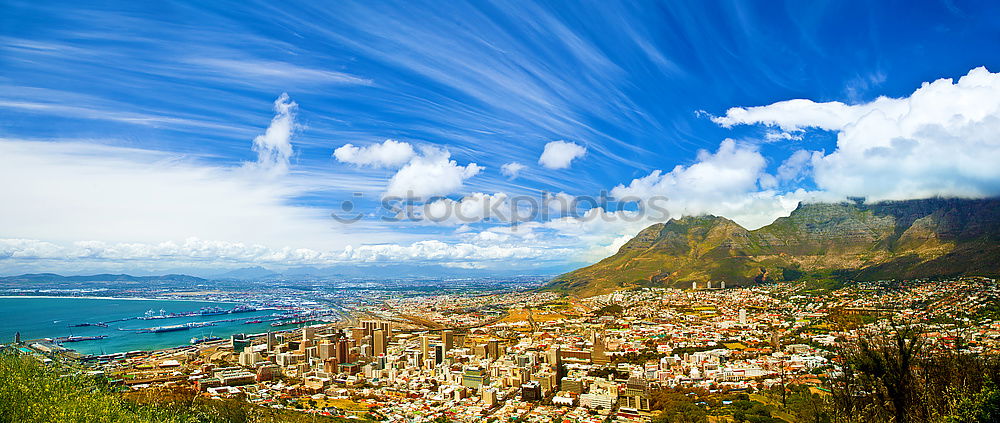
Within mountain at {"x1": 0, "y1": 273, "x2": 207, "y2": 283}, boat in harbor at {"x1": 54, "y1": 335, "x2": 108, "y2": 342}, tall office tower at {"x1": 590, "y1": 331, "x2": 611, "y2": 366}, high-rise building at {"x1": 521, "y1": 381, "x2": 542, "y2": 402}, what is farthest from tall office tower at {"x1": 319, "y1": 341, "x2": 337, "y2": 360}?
mountain at {"x1": 0, "y1": 273, "x2": 207, "y2": 283}

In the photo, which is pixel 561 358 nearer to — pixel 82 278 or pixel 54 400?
pixel 54 400

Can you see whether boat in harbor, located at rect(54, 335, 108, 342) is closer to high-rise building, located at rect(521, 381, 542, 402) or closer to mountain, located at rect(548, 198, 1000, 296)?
high-rise building, located at rect(521, 381, 542, 402)

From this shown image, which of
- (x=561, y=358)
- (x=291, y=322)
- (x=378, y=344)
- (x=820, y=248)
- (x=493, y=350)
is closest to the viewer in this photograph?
(x=561, y=358)

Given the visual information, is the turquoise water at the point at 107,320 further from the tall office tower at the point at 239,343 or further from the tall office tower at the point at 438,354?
the tall office tower at the point at 438,354

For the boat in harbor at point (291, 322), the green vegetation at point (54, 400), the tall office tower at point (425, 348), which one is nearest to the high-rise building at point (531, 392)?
the tall office tower at point (425, 348)

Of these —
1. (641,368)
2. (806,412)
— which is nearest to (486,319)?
(641,368)

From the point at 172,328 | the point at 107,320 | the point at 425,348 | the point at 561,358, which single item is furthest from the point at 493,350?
the point at 107,320
